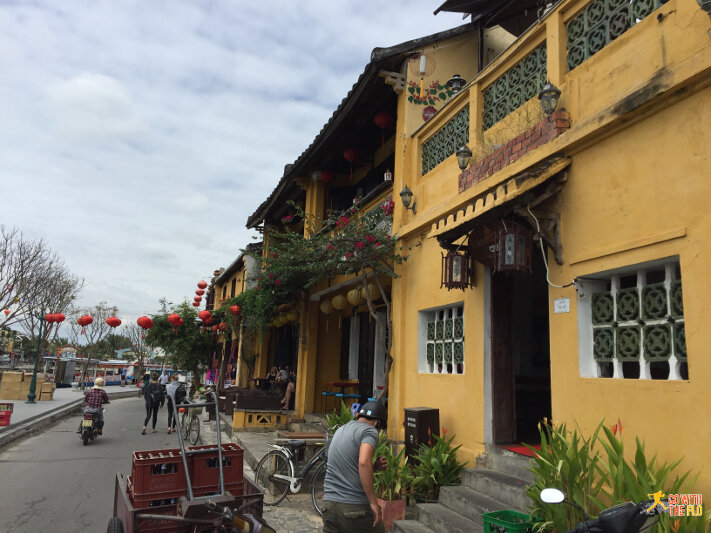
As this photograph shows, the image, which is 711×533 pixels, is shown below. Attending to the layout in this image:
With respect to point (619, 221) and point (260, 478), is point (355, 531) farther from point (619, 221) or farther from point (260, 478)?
point (260, 478)

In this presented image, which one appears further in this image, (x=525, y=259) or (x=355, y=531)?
(x=525, y=259)

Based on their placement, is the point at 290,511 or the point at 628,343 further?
the point at 290,511

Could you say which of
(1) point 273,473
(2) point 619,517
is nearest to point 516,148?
(2) point 619,517

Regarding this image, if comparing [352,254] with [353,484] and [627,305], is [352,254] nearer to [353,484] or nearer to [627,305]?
[627,305]

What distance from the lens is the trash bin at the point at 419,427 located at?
6348mm

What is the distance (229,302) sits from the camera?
17.0 meters

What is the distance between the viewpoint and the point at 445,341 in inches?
279

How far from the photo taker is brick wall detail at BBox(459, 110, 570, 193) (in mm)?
5137

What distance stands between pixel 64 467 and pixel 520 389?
8.20 metres

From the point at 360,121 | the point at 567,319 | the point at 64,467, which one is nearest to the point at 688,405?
the point at 567,319

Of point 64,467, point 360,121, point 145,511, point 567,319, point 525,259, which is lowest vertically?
point 64,467

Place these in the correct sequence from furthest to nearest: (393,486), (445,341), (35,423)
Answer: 1. (35,423)
2. (445,341)
3. (393,486)

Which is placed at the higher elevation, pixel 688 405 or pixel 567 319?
pixel 567 319

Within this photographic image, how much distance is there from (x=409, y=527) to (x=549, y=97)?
4.75 m
